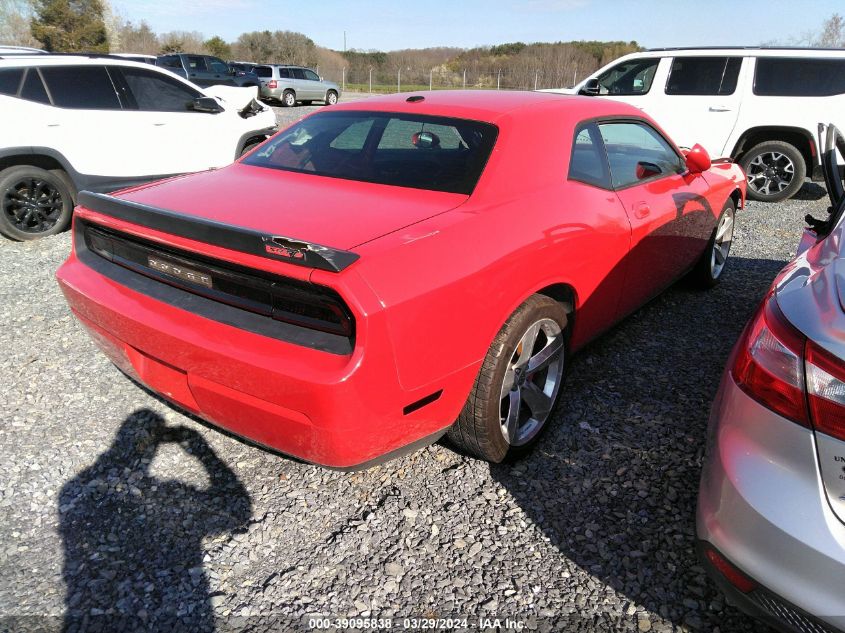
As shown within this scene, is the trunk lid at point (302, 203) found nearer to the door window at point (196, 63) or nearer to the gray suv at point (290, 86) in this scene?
the door window at point (196, 63)

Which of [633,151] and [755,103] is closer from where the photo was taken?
[633,151]

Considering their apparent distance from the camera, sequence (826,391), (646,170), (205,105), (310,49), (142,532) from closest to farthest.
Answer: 1. (826,391)
2. (142,532)
3. (646,170)
4. (205,105)
5. (310,49)

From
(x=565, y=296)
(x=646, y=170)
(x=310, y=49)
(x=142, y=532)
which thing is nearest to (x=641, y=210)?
(x=646, y=170)

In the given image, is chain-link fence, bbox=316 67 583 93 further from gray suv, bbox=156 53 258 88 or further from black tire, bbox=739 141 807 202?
black tire, bbox=739 141 807 202

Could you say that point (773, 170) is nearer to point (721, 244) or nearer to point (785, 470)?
point (721, 244)

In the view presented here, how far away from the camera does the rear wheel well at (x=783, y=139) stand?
26.5ft

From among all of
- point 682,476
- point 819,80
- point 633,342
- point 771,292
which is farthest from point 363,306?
point 819,80

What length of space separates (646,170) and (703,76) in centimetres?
607

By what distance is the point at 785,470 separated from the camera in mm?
1520

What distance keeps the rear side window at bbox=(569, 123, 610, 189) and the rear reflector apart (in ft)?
Answer: 6.08

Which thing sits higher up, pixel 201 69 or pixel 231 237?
Answer: pixel 231 237

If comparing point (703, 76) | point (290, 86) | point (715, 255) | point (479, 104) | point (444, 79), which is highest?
point (479, 104)

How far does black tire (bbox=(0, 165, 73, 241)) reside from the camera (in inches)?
224

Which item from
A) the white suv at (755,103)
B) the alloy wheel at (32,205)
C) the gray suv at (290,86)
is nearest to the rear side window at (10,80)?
the alloy wheel at (32,205)
